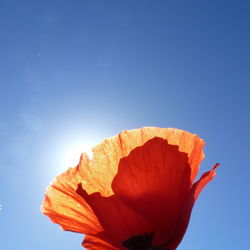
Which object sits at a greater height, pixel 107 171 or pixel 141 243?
pixel 107 171

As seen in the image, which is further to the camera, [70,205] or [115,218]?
[70,205]

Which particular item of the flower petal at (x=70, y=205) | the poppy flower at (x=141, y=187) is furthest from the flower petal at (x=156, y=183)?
the flower petal at (x=70, y=205)

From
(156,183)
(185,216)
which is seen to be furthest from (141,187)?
(185,216)

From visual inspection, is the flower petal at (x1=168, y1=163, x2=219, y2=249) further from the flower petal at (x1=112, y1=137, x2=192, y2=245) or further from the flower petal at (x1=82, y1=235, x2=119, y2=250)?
the flower petal at (x1=82, y1=235, x2=119, y2=250)

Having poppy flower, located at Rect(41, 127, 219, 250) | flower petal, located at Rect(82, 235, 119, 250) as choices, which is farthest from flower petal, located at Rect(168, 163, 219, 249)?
flower petal, located at Rect(82, 235, 119, 250)

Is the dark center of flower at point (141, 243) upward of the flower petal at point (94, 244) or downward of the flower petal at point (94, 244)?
downward

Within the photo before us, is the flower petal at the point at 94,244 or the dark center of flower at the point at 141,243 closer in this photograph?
the dark center of flower at the point at 141,243

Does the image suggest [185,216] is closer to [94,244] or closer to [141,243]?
[141,243]

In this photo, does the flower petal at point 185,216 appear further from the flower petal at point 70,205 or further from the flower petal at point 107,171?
the flower petal at point 70,205
